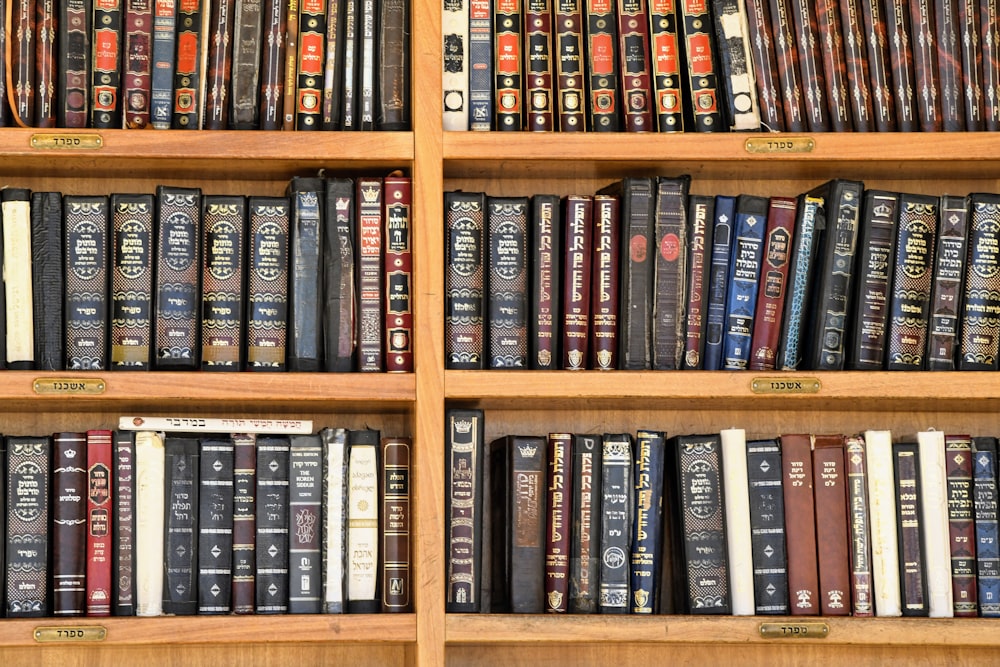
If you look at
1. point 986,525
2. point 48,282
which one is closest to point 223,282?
point 48,282

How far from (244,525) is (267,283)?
1.11 ft

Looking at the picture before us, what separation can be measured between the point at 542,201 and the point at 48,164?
2.37ft

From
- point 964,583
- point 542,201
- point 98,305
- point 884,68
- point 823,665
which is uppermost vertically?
point 884,68

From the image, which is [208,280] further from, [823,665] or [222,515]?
[823,665]

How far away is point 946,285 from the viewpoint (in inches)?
72.2

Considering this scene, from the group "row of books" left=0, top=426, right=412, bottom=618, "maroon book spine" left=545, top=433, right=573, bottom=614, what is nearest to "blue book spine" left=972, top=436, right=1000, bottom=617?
"maroon book spine" left=545, top=433, right=573, bottom=614

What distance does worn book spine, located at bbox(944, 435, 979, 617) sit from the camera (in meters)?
1.81

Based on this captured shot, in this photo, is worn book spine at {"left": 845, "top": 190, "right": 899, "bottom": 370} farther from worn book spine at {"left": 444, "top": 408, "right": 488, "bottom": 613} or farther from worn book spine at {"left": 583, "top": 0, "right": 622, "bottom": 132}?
worn book spine at {"left": 444, "top": 408, "right": 488, "bottom": 613}

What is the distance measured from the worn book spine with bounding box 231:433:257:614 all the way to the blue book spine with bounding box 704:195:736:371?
2.19ft

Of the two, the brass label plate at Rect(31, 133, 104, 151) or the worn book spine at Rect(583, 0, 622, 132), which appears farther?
the worn book spine at Rect(583, 0, 622, 132)

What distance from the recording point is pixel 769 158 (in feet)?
5.96

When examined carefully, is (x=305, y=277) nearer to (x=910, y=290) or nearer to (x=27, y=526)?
(x=27, y=526)

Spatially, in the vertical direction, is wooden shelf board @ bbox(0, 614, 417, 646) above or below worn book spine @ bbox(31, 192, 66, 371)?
below

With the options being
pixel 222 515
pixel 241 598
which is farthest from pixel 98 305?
pixel 241 598
